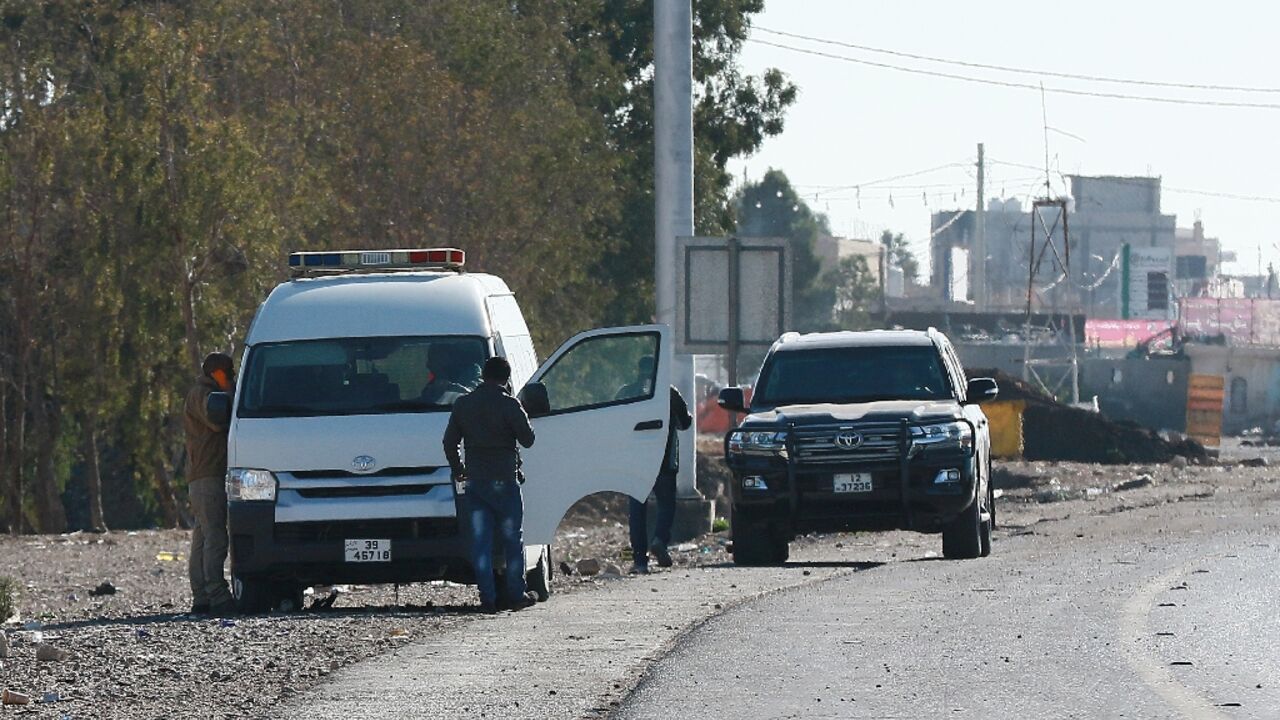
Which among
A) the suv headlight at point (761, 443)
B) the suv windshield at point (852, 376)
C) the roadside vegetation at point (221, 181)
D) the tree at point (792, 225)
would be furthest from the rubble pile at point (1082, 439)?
the tree at point (792, 225)

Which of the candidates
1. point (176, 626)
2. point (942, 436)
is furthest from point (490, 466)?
point (942, 436)

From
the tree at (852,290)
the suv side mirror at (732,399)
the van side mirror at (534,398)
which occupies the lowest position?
the suv side mirror at (732,399)

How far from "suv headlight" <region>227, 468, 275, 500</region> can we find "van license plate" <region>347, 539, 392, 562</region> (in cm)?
66

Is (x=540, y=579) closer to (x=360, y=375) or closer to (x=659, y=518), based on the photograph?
(x=360, y=375)

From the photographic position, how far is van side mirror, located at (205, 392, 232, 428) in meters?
15.1

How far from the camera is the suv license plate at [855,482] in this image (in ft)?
58.7

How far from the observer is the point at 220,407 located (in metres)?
15.1

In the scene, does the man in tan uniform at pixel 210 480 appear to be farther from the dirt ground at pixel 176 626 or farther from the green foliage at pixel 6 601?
the green foliage at pixel 6 601

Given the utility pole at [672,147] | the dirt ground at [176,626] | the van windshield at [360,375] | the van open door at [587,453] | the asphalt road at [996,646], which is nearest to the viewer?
the asphalt road at [996,646]

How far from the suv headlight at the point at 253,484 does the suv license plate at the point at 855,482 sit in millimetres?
5375

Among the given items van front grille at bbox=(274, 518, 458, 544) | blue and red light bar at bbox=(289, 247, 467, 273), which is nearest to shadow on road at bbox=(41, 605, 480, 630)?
van front grille at bbox=(274, 518, 458, 544)

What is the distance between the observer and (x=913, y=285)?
614 ft

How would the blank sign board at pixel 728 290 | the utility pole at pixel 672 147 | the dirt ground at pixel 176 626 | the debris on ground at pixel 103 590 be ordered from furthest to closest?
the utility pole at pixel 672 147
the blank sign board at pixel 728 290
the debris on ground at pixel 103 590
the dirt ground at pixel 176 626

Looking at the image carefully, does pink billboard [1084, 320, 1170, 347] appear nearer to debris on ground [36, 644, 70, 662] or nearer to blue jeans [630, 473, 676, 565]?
blue jeans [630, 473, 676, 565]
